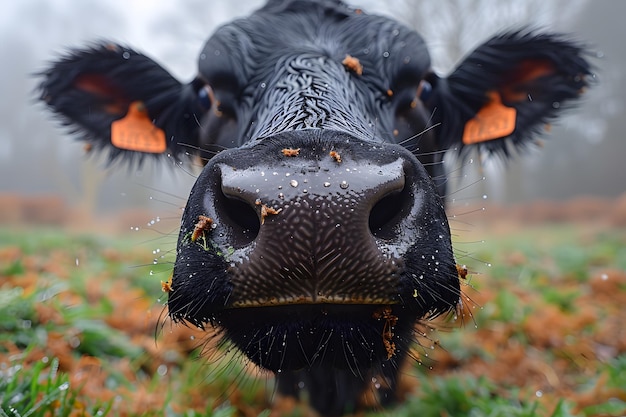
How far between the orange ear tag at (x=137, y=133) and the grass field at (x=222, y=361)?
2.69 feet

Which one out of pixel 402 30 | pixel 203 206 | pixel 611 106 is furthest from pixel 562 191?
pixel 203 206

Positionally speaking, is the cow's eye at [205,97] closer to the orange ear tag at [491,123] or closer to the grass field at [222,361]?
the grass field at [222,361]

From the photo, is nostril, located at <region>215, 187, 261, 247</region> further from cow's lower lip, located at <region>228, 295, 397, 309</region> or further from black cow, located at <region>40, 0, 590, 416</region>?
cow's lower lip, located at <region>228, 295, 397, 309</region>

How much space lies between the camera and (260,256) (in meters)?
1.25

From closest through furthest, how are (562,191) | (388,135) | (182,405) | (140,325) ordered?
(388,135) < (182,405) < (140,325) < (562,191)

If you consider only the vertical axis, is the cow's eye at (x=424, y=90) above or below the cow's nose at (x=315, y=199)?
below

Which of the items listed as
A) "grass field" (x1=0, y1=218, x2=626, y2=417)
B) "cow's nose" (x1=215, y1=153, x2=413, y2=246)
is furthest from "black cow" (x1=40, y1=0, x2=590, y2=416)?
"grass field" (x1=0, y1=218, x2=626, y2=417)

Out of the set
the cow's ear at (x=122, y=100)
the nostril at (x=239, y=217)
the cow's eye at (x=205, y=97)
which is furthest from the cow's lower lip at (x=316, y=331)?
the cow's ear at (x=122, y=100)

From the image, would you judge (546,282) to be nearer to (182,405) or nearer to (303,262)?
(182,405)

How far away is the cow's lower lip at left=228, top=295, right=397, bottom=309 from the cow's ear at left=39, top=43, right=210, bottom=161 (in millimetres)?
1986

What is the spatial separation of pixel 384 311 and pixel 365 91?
1.39m

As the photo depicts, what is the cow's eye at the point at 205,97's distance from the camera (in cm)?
282

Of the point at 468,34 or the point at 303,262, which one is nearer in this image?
the point at 303,262

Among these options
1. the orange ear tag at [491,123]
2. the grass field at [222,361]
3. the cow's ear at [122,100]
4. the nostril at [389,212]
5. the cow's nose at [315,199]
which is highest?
the cow's nose at [315,199]
